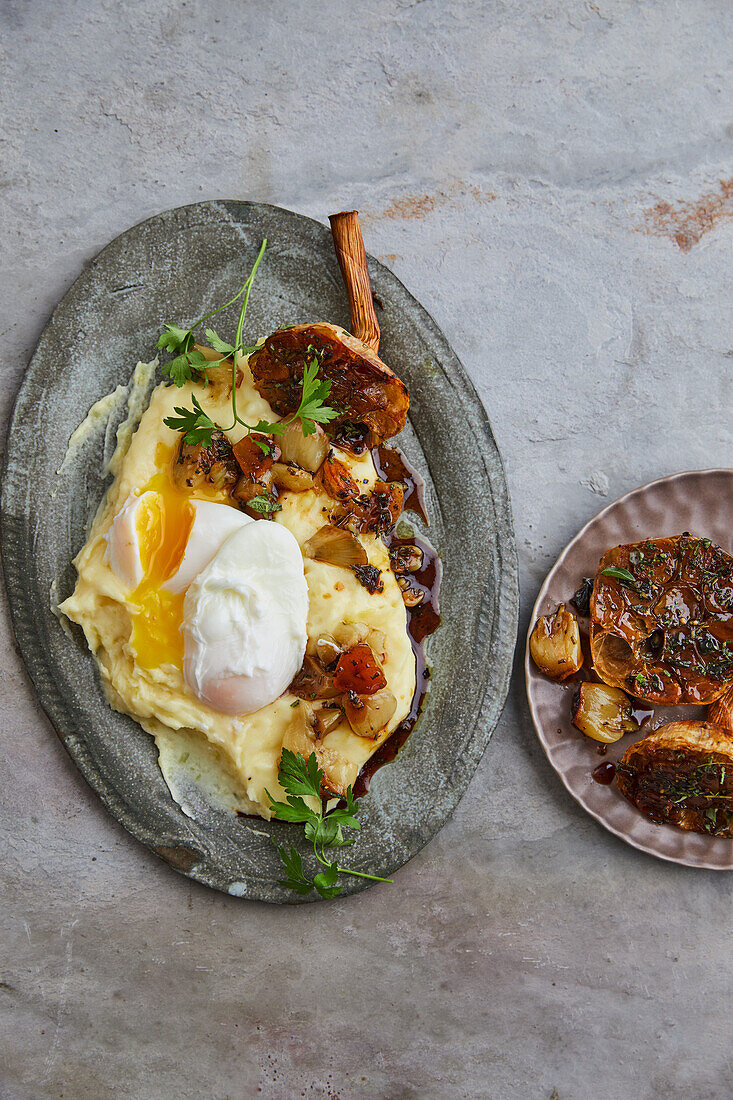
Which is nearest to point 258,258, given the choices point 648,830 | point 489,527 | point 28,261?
point 28,261

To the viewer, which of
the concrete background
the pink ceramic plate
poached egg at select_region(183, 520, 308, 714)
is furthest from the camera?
the pink ceramic plate

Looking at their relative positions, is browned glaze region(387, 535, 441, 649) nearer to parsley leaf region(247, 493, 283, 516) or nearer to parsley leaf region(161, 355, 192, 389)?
parsley leaf region(247, 493, 283, 516)

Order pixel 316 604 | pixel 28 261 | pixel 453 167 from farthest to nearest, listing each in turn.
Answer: pixel 453 167, pixel 28 261, pixel 316 604

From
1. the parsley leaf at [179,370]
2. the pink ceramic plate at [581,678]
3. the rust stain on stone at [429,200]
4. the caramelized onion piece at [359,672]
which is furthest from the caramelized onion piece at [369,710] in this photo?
the rust stain on stone at [429,200]

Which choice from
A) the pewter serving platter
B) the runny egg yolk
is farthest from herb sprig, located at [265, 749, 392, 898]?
the runny egg yolk

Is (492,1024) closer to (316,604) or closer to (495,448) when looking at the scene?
(316,604)

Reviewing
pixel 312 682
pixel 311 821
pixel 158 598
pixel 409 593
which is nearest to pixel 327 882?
pixel 311 821

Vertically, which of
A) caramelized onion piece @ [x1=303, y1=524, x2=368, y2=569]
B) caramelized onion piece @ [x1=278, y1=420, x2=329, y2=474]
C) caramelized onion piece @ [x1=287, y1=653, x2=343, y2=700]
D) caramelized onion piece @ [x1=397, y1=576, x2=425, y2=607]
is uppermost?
caramelized onion piece @ [x1=278, y1=420, x2=329, y2=474]
